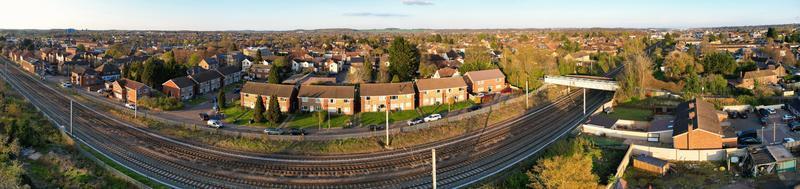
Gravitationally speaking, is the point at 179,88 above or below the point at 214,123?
above

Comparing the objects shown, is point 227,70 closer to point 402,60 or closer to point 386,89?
point 402,60

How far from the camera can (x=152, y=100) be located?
36781mm

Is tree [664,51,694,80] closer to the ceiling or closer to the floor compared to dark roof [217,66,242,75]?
closer to the ceiling

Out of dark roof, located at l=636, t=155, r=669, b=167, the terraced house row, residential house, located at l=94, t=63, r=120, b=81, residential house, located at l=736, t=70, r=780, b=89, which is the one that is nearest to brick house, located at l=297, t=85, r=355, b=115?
the terraced house row

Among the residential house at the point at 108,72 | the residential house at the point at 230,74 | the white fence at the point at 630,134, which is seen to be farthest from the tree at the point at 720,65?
the residential house at the point at 108,72

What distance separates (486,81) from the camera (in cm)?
4156

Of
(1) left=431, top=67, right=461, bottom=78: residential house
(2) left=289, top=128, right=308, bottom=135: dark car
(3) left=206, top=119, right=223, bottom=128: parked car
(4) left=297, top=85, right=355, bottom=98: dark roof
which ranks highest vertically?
(1) left=431, top=67, right=461, bottom=78: residential house

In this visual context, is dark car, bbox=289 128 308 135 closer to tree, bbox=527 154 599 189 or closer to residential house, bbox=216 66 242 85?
tree, bbox=527 154 599 189

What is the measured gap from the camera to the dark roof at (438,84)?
3609cm

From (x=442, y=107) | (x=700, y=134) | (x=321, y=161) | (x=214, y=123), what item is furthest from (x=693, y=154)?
(x=214, y=123)

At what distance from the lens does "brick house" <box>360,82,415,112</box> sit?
33375 mm

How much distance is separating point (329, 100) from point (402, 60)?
42.7ft

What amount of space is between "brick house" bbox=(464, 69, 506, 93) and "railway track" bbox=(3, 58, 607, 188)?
9.29 metres

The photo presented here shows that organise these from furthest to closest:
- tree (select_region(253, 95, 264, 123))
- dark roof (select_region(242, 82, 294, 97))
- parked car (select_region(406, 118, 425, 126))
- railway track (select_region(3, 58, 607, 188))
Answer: dark roof (select_region(242, 82, 294, 97)), tree (select_region(253, 95, 264, 123)), parked car (select_region(406, 118, 425, 126)), railway track (select_region(3, 58, 607, 188))
